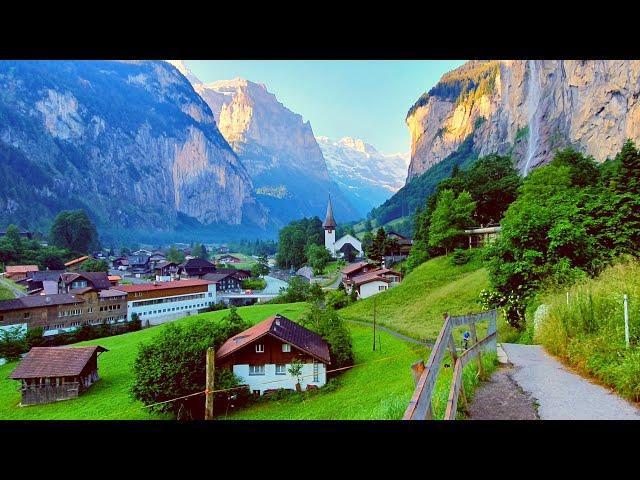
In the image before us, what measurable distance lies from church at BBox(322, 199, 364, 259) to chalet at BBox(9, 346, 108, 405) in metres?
30.1

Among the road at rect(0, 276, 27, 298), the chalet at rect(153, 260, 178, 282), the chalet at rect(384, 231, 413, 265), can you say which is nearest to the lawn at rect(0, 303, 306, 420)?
the road at rect(0, 276, 27, 298)

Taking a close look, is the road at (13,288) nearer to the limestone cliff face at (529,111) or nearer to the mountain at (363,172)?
the limestone cliff face at (529,111)

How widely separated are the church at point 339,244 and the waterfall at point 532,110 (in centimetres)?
1983

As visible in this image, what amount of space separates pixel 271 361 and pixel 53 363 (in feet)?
24.6

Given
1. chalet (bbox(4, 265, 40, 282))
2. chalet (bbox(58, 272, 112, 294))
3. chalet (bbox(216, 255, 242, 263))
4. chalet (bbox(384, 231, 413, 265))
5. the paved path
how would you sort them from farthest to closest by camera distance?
1. chalet (bbox(216, 255, 242, 263))
2. chalet (bbox(384, 231, 413, 265))
3. chalet (bbox(4, 265, 40, 282))
4. chalet (bbox(58, 272, 112, 294))
5. the paved path

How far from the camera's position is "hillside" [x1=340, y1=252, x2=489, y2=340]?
43.8 ft

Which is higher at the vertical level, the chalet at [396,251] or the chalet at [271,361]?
the chalet at [396,251]

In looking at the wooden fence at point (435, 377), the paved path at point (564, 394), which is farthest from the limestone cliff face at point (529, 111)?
the wooden fence at point (435, 377)

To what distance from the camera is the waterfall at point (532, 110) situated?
149 ft

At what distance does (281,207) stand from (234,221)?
16324 mm

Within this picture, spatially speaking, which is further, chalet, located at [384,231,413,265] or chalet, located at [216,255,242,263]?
chalet, located at [216,255,242,263]

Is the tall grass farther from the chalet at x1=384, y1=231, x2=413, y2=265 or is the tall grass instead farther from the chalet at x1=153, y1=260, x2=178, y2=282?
the chalet at x1=153, y1=260, x2=178, y2=282
